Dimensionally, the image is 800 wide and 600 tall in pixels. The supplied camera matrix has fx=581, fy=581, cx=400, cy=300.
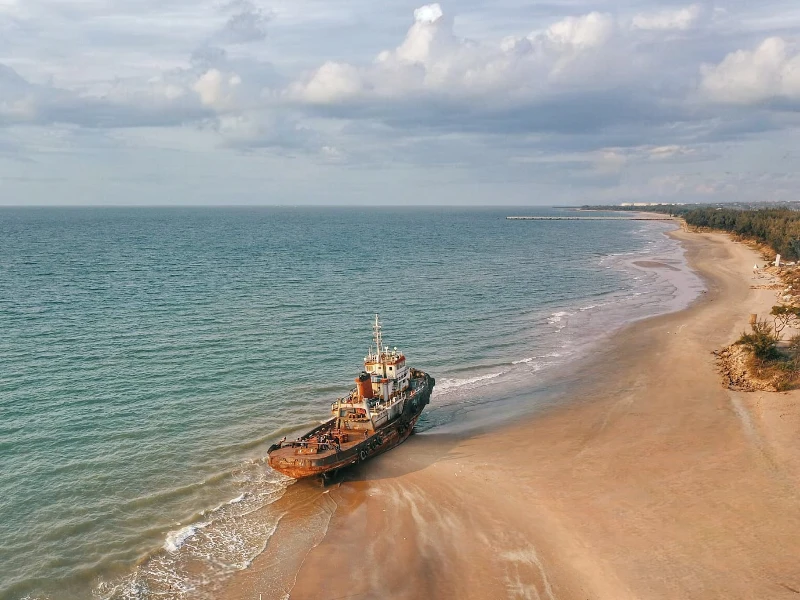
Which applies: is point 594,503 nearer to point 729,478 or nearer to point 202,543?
point 729,478

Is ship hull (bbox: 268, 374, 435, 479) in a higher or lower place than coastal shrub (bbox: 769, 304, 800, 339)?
lower

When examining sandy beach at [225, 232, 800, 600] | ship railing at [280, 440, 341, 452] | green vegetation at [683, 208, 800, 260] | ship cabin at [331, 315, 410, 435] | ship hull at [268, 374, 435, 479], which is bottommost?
sandy beach at [225, 232, 800, 600]

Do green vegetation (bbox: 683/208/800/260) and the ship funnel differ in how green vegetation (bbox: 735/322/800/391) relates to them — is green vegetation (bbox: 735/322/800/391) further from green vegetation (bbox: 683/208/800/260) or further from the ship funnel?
green vegetation (bbox: 683/208/800/260)

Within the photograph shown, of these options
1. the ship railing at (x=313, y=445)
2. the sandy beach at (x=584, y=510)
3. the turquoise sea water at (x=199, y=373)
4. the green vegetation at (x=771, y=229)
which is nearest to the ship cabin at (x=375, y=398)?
the sandy beach at (x=584, y=510)

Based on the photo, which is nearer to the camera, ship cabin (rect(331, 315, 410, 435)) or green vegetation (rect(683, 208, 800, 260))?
ship cabin (rect(331, 315, 410, 435))

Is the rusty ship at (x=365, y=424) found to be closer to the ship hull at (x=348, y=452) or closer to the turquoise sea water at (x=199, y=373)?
the ship hull at (x=348, y=452)

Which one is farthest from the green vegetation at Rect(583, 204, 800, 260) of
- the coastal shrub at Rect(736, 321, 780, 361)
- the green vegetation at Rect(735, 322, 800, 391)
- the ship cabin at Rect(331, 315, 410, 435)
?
the ship cabin at Rect(331, 315, 410, 435)

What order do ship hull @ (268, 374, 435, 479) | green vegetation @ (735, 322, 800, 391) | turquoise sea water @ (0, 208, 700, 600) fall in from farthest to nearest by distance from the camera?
green vegetation @ (735, 322, 800, 391) < ship hull @ (268, 374, 435, 479) < turquoise sea water @ (0, 208, 700, 600)

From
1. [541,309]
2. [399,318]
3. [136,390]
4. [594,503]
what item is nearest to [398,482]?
[594,503]
